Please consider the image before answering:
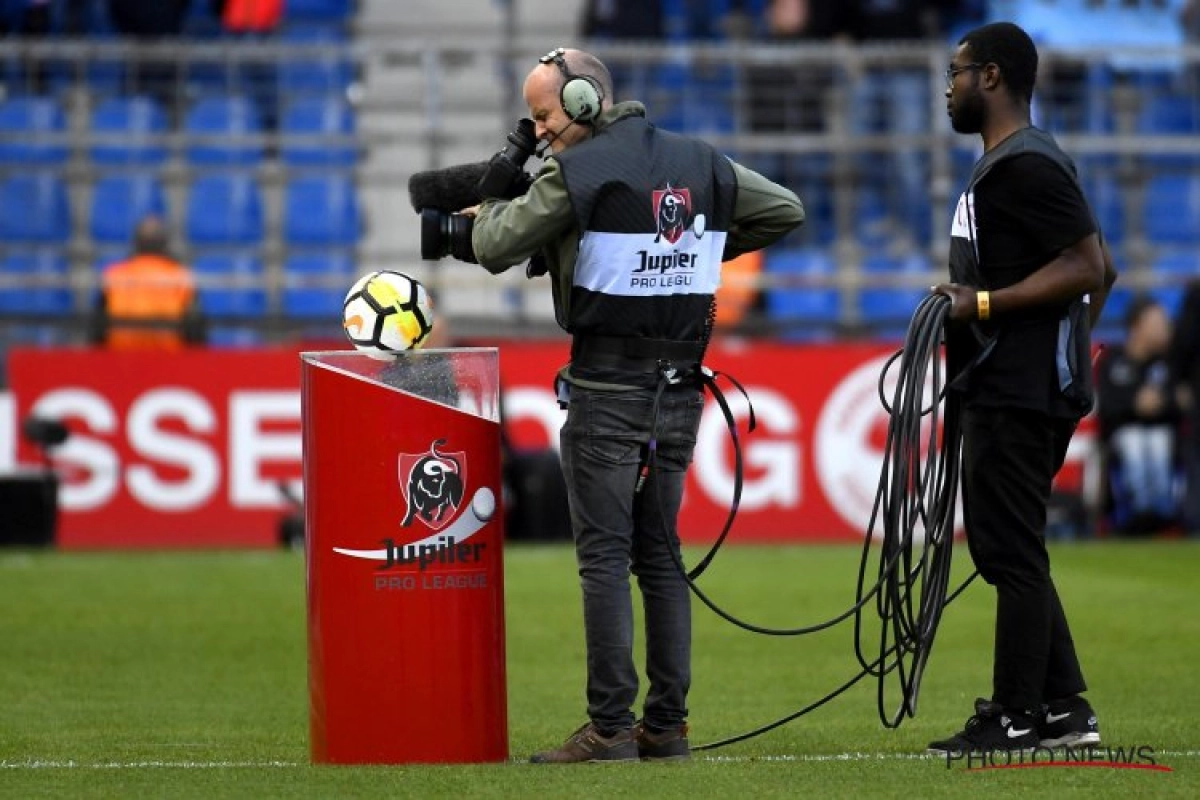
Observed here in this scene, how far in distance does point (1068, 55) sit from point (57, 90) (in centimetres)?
858

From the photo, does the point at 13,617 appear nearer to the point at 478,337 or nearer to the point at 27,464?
the point at 27,464

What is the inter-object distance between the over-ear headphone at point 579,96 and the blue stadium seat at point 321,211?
42.1 ft

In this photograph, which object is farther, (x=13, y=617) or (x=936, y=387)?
(x=13, y=617)

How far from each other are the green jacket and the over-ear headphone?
87mm

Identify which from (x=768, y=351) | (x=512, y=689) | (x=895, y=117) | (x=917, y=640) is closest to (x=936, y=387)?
(x=917, y=640)

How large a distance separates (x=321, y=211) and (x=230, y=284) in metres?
1.80

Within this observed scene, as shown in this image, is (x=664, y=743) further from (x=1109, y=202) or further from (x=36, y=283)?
(x=1109, y=202)

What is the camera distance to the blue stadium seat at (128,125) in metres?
19.9

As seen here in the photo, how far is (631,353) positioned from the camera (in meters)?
7.33

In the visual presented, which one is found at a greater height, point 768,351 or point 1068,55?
point 1068,55

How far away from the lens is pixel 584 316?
7340mm

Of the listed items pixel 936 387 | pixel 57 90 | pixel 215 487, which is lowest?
pixel 215 487

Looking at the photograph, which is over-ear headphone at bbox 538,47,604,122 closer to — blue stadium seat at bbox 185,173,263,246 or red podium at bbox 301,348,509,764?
red podium at bbox 301,348,509,764

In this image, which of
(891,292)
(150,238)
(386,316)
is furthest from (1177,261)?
(386,316)
